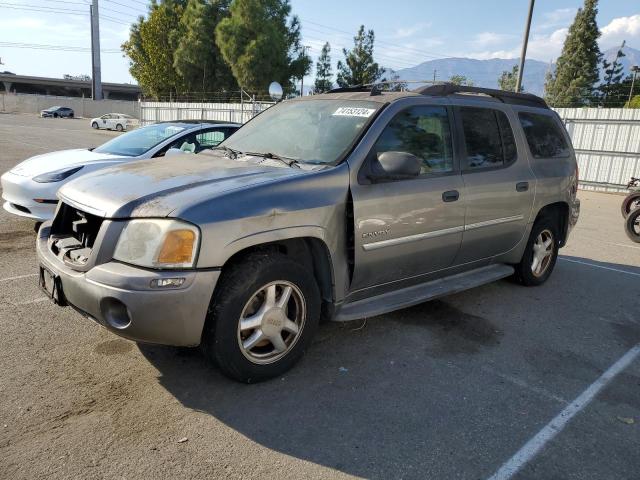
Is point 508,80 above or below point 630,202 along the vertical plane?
above

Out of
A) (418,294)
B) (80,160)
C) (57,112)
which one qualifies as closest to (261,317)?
(418,294)

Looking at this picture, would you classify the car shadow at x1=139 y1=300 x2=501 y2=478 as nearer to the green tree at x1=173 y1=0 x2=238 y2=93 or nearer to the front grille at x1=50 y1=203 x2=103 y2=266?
the front grille at x1=50 y1=203 x2=103 y2=266

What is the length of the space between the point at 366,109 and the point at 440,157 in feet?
2.46

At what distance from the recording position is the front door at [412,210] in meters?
3.60

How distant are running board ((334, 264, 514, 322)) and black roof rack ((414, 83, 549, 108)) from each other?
5.23 ft

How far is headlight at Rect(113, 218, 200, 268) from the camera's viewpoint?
2789 millimetres

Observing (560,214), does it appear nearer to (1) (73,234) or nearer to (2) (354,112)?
(2) (354,112)

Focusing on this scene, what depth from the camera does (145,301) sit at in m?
2.74

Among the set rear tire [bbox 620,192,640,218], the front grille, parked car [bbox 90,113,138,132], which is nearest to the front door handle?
the front grille

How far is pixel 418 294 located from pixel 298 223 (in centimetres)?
138

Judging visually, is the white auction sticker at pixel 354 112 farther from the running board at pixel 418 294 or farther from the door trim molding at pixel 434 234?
the running board at pixel 418 294

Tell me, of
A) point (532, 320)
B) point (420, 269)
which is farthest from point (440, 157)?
point (532, 320)

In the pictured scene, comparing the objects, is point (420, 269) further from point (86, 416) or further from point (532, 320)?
point (86, 416)

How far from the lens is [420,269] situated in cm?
412
